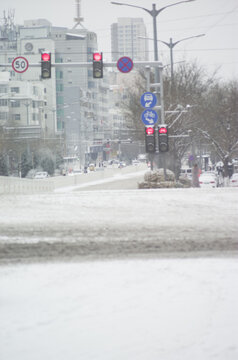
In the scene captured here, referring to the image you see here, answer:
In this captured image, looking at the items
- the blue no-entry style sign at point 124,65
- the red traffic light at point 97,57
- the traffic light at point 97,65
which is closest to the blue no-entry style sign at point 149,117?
the traffic light at point 97,65

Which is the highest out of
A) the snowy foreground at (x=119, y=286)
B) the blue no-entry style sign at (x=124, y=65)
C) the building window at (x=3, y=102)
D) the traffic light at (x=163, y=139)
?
the building window at (x=3, y=102)

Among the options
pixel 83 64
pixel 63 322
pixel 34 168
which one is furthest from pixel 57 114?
pixel 63 322

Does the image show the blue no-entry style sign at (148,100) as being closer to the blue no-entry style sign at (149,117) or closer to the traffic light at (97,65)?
the blue no-entry style sign at (149,117)

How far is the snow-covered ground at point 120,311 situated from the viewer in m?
5.14

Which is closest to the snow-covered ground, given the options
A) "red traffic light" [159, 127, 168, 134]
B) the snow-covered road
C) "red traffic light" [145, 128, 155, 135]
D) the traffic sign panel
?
the snow-covered road

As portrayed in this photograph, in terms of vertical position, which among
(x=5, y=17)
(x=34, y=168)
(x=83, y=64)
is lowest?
(x=34, y=168)

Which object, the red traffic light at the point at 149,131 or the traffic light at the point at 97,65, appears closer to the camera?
the traffic light at the point at 97,65

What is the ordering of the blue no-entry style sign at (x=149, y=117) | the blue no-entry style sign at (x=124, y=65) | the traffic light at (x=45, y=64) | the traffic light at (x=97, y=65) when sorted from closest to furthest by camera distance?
1. the blue no-entry style sign at (x=124, y=65)
2. the traffic light at (x=45, y=64)
3. the traffic light at (x=97, y=65)
4. the blue no-entry style sign at (x=149, y=117)

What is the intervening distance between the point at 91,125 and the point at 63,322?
135842 millimetres

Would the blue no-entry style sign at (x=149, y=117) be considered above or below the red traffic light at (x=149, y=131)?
above

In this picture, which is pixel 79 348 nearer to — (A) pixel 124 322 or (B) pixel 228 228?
(A) pixel 124 322

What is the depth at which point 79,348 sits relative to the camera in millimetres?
5160

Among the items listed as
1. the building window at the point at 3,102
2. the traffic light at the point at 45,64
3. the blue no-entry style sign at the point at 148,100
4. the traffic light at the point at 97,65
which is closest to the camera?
the traffic light at the point at 45,64

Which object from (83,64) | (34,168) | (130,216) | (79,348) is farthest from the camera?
(34,168)
